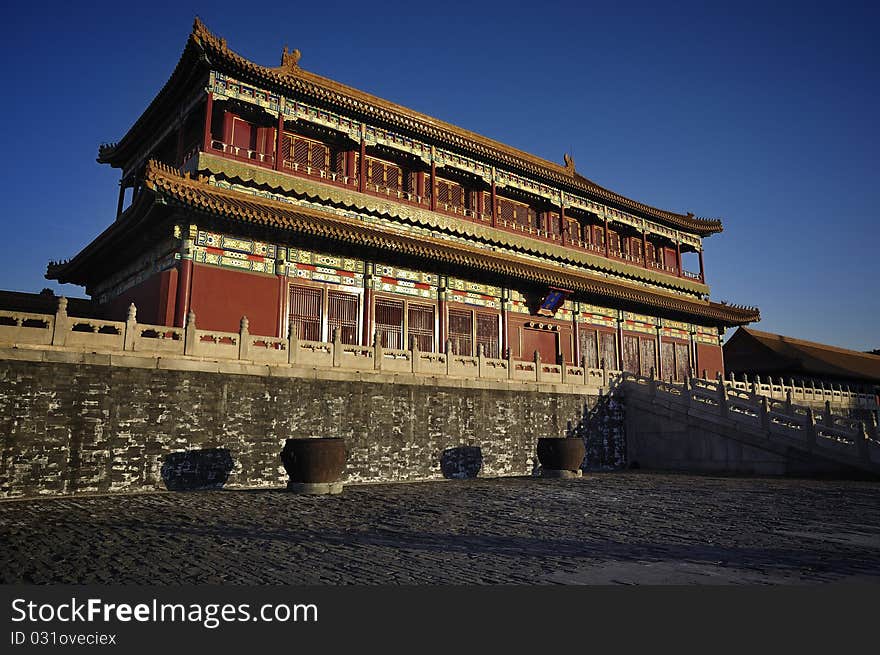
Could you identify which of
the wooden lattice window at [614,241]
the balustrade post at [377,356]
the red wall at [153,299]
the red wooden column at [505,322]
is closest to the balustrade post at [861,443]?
the red wooden column at [505,322]

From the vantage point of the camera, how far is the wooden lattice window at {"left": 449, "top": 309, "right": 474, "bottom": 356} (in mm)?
18672

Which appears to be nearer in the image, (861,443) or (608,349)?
(861,443)

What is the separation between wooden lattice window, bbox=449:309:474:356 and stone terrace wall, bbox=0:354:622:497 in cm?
267

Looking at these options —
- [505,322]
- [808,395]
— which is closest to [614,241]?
[505,322]

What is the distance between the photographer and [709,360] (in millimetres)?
26438

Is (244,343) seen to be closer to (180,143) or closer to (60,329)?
(60,329)

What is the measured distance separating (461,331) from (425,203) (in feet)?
13.9

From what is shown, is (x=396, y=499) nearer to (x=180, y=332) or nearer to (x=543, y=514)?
(x=543, y=514)

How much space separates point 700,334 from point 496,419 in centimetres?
1400

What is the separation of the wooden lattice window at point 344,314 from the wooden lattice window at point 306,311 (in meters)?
0.34

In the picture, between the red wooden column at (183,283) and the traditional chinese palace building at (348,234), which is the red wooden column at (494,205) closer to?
the traditional chinese palace building at (348,234)

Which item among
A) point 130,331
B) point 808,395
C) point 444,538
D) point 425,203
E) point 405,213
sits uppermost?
point 425,203

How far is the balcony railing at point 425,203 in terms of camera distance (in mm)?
16266

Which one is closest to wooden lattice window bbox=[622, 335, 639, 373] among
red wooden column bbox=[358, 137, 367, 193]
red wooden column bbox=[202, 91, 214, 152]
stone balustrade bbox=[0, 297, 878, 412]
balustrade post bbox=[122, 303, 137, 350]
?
stone balustrade bbox=[0, 297, 878, 412]
